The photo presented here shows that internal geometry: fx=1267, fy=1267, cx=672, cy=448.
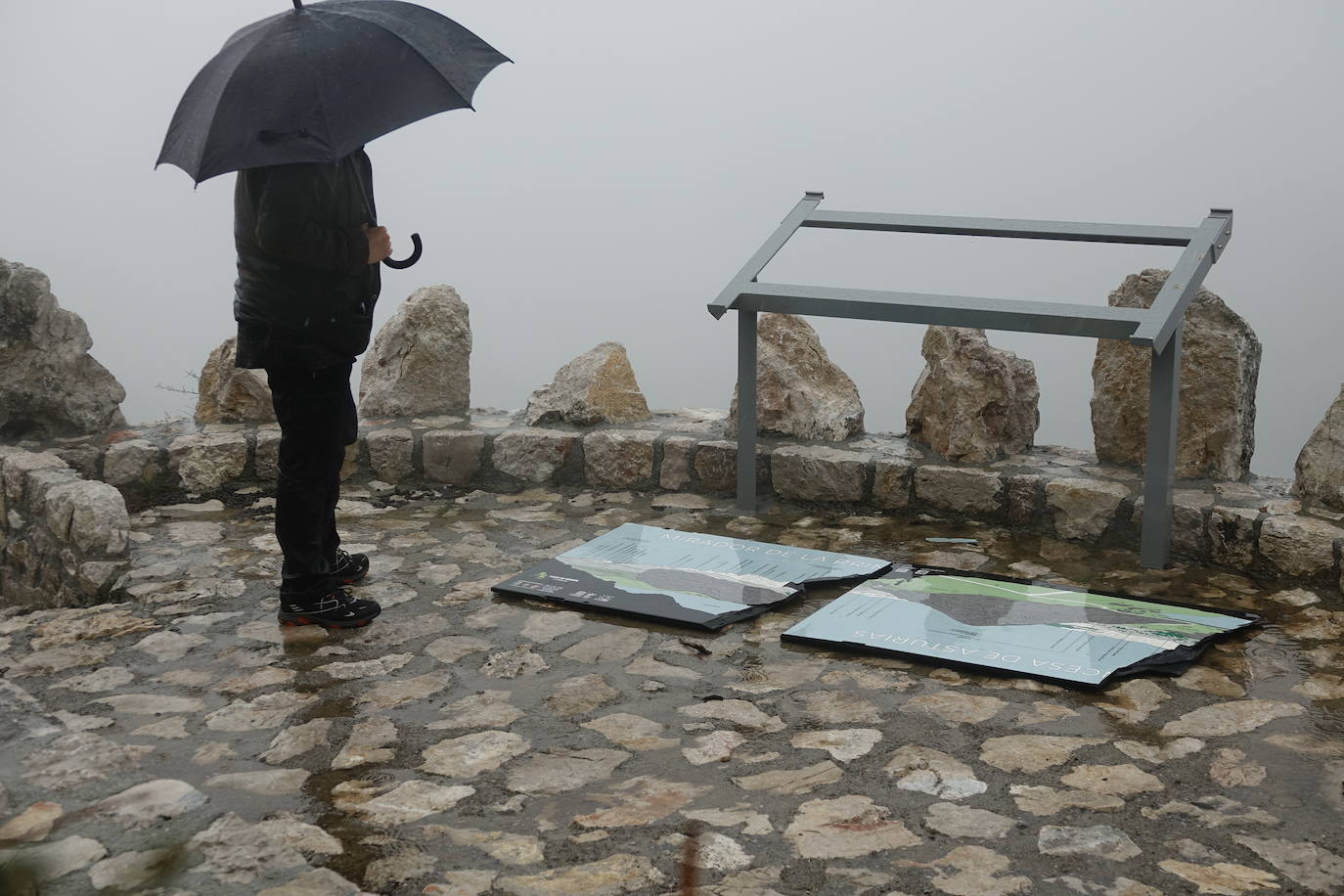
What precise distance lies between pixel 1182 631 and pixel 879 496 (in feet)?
4.58

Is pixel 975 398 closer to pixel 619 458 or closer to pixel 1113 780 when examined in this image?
pixel 619 458

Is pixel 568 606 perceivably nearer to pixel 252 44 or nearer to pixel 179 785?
pixel 179 785

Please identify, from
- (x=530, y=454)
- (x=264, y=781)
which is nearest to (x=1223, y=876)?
(x=264, y=781)

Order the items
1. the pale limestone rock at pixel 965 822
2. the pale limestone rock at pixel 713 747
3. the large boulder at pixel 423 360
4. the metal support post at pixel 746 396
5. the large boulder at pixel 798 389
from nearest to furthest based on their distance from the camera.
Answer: the pale limestone rock at pixel 965 822, the pale limestone rock at pixel 713 747, the metal support post at pixel 746 396, the large boulder at pixel 798 389, the large boulder at pixel 423 360

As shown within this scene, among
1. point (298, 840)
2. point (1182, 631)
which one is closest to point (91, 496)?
point (298, 840)

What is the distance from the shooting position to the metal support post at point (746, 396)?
4.45 metres

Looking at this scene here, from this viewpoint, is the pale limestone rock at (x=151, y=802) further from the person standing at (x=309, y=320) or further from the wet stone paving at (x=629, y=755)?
the person standing at (x=309, y=320)

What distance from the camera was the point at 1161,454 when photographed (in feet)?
12.4

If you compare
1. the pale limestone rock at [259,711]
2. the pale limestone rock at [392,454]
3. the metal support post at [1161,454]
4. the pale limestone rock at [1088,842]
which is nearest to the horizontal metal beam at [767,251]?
the metal support post at [1161,454]

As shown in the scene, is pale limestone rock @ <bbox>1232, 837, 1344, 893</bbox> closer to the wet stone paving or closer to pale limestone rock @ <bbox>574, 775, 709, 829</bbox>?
the wet stone paving

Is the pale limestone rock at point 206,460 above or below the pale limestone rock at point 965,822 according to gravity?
above

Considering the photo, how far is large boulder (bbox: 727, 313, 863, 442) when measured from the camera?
4.81 metres

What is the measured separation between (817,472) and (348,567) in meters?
1.70

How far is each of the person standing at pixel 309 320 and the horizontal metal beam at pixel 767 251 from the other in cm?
127
